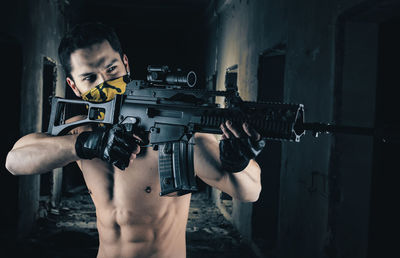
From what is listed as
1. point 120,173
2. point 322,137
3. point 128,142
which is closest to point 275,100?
point 322,137

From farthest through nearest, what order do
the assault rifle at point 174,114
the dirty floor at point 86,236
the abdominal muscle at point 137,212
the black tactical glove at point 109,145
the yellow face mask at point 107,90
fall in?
1. the dirty floor at point 86,236
2. the yellow face mask at point 107,90
3. the abdominal muscle at point 137,212
4. the black tactical glove at point 109,145
5. the assault rifle at point 174,114

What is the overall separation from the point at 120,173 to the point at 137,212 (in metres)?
0.29

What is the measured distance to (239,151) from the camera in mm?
1984

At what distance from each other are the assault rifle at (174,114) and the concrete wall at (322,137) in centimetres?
119

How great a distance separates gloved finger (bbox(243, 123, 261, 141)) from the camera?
197 cm

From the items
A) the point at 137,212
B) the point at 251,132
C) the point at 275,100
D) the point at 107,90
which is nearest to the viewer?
the point at 251,132

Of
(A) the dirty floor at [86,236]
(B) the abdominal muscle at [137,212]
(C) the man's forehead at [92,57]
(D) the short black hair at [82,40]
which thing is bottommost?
(A) the dirty floor at [86,236]

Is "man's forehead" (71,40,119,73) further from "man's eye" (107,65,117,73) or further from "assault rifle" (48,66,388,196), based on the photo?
"assault rifle" (48,66,388,196)

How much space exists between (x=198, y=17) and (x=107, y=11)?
2.70m

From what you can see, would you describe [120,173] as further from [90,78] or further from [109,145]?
[90,78]

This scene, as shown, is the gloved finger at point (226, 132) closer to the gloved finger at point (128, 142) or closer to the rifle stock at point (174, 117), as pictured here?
the rifle stock at point (174, 117)

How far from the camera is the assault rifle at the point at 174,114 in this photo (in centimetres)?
208

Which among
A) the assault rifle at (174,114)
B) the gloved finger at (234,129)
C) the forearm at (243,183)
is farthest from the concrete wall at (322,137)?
the gloved finger at (234,129)

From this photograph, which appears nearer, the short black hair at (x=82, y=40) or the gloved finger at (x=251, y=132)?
the gloved finger at (x=251, y=132)
